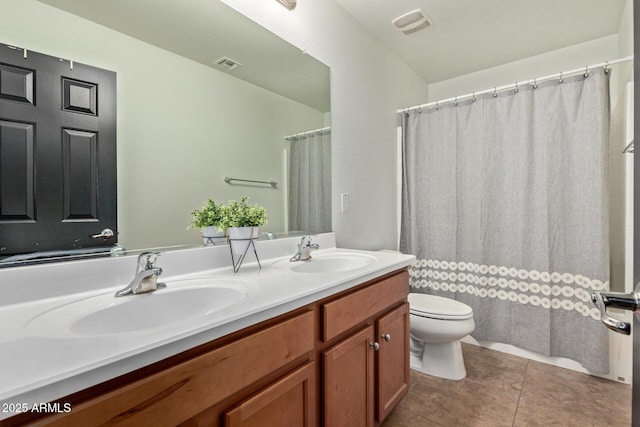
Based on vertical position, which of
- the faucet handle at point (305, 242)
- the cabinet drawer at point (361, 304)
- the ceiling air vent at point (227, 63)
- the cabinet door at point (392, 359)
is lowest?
the cabinet door at point (392, 359)

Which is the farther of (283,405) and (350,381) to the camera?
(350,381)

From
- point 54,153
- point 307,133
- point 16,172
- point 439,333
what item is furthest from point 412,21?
point 16,172

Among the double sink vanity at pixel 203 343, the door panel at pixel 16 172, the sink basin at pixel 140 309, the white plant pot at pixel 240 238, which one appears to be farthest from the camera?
the white plant pot at pixel 240 238

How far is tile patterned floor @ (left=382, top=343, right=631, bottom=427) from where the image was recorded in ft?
4.89

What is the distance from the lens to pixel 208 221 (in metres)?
1.21

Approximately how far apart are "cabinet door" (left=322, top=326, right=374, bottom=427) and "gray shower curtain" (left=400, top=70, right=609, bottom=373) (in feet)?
4.60

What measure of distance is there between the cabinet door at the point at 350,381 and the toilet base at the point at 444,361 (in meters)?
0.86

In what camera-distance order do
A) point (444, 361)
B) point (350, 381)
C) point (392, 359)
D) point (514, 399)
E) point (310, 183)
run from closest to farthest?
point (350, 381), point (392, 359), point (514, 399), point (310, 183), point (444, 361)

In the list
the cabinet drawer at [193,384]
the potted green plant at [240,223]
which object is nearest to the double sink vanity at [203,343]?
the cabinet drawer at [193,384]

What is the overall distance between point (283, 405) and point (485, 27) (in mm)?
2626

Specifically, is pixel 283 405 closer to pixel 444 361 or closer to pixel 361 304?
pixel 361 304

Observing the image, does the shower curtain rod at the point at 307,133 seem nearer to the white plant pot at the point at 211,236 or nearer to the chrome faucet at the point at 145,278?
the white plant pot at the point at 211,236

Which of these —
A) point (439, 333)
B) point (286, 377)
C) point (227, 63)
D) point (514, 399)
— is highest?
point (227, 63)

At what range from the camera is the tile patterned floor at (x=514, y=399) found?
1.49m
